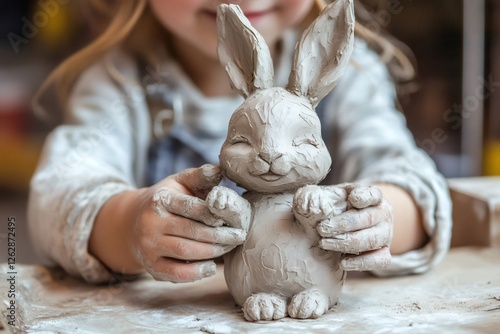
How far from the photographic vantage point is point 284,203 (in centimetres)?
64

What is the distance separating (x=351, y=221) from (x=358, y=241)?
0.02m

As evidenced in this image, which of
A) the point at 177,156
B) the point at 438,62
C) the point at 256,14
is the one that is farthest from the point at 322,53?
the point at 438,62

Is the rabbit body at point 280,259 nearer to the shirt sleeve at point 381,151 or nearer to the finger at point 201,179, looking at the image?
the finger at point 201,179

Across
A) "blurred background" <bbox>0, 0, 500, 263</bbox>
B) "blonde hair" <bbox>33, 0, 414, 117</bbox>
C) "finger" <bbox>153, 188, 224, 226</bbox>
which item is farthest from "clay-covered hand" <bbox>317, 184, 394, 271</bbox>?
"blurred background" <bbox>0, 0, 500, 263</bbox>

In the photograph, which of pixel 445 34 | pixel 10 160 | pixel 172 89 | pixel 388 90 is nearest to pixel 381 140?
pixel 388 90

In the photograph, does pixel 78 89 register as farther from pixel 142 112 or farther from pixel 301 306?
pixel 301 306

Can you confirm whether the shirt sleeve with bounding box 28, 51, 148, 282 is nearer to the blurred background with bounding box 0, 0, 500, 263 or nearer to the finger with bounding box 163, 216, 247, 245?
the finger with bounding box 163, 216, 247, 245

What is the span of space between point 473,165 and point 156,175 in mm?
1003

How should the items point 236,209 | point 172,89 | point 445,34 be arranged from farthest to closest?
1. point 445,34
2. point 172,89
3. point 236,209

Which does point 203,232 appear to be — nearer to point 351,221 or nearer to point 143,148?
point 351,221

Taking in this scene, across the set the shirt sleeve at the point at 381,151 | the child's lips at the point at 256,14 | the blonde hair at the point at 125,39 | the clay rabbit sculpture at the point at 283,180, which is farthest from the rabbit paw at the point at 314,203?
the blonde hair at the point at 125,39

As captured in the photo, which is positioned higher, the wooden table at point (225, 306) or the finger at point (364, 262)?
the finger at point (364, 262)

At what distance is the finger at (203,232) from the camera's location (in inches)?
24.2

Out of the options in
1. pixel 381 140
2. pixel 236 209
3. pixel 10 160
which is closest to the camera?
pixel 236 209
